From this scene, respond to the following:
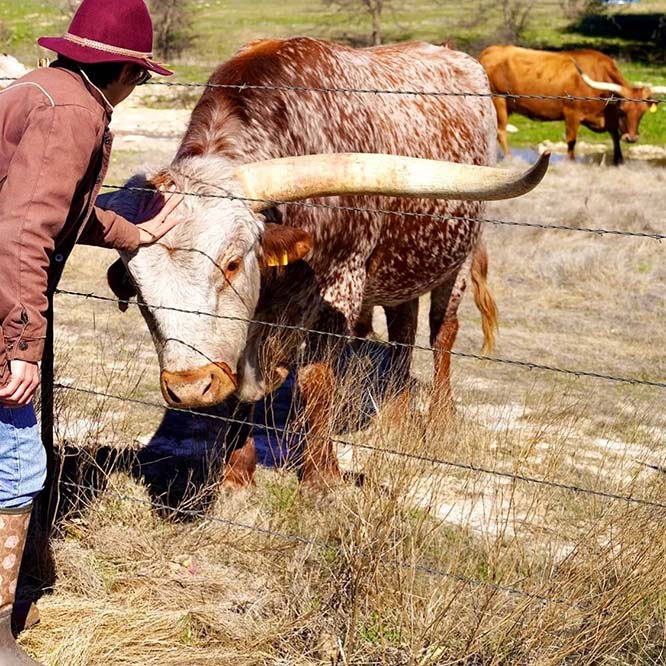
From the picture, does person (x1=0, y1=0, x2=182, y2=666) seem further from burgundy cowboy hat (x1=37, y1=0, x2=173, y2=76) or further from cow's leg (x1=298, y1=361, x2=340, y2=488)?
cow's leg (x1=298, y1=361, x2=340, y2=488)

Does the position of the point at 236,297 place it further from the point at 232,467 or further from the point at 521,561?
the point at 521,561

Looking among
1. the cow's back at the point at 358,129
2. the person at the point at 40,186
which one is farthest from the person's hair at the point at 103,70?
the cow's back at the point at 358,129

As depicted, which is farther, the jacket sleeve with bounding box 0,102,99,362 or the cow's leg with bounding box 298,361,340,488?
the cow's leg with bounding box 298,361,340,488

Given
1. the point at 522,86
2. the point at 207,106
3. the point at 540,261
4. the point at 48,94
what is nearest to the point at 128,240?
the point at 48,94

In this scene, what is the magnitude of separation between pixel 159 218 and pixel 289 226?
24.7 inches

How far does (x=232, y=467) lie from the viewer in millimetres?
4473

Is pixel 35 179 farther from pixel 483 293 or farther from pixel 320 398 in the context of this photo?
pixel 483 293

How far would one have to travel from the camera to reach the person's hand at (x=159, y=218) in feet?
11.4

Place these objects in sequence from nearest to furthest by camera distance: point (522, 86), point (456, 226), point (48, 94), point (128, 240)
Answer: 1. point (48, 94)
2. point (128, 240)
3. point (456, 226)
4. point (522, 86)

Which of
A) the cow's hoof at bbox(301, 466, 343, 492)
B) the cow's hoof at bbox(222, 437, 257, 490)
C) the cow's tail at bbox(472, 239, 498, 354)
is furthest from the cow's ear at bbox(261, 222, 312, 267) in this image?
the cow's tail at bbox(472, 239, 498, 354)

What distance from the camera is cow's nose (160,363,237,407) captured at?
3410mm

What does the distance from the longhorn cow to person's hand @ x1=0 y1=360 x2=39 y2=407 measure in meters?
0.82

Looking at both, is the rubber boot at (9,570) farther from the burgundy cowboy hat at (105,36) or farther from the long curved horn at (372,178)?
the long curved horn at (372,178)

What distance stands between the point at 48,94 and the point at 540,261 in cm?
761
